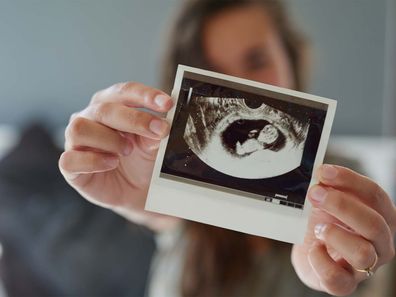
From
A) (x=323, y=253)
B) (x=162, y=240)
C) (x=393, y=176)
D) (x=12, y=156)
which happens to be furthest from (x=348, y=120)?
(x=12, y=156)

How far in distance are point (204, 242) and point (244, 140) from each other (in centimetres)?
72

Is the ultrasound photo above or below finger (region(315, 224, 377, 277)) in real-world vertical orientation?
above

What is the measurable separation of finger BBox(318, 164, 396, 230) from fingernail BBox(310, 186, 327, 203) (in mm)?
14

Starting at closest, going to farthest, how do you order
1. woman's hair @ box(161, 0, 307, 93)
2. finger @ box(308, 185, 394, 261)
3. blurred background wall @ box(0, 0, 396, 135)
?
1. finger @ box(308, 185, 394, 261)
2. woman's hair @ box(161, 0, 307, 93)
3. blurred background wall @ box(0, 0, 396, 135)

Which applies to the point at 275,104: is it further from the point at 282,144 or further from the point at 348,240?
the point at 348,240

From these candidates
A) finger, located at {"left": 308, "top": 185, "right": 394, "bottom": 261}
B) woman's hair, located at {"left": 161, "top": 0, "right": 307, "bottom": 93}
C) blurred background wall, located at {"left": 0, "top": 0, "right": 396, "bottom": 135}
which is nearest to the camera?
finger, located at {"left": 308, "top": 185, "right": 394, "bottom": 261}

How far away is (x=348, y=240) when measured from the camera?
24.5 inches

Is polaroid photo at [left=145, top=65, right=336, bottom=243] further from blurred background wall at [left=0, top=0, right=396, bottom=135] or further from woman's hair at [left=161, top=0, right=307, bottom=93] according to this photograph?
blurred background wall at [left=0, top=0, right=396, bottom=135]

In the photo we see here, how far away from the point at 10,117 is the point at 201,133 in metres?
1.12

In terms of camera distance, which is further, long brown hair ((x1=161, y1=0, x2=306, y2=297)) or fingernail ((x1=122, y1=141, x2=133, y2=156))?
long brown hair ((x1=161, y1=0, x2=306, y2=297))

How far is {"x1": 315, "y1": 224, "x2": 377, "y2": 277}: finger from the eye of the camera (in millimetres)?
621

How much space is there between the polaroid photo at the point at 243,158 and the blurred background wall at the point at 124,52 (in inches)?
37.2

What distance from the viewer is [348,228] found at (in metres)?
0.65

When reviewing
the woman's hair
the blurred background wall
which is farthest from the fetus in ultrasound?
the blurred background wall
